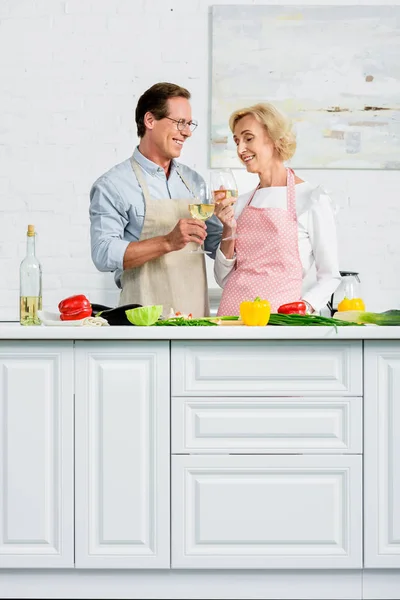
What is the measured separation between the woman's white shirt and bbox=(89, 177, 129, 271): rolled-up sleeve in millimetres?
393

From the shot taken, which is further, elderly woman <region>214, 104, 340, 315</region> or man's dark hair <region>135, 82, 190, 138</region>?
man's dark hair <region>135, 82, 190, 138</region>

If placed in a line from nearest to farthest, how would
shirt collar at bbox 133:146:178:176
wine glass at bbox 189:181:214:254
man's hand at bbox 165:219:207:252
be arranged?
wine glass at bbox 189:181:214:254
man's hand at bbox 165:219:207:252
shirt collar at bbox 133:146:178:176

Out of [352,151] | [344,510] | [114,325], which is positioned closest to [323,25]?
[352,151]

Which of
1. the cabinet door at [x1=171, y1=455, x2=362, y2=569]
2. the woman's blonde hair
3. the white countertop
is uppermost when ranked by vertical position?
the woman's blonde hair

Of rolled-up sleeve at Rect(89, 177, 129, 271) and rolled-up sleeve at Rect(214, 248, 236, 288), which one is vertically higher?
rolled-up sleeve at Rect(89, 177, 129, 271)

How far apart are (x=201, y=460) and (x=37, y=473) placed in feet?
1.58

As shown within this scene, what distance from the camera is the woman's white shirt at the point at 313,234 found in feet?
10.3

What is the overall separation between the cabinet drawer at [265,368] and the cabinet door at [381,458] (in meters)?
0.05

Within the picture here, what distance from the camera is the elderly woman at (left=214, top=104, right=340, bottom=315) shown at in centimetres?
320

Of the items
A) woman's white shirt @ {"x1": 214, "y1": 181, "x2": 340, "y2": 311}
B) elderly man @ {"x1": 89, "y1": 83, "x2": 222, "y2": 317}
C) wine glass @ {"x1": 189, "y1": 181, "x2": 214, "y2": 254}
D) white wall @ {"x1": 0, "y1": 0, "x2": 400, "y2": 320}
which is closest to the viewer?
wine glass @ {"x1": 189, "y1": 181, "x2": 214, "y2": 254}

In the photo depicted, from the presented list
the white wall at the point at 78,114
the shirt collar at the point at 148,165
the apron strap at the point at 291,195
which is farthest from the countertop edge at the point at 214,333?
the white wall at the point at 78,114

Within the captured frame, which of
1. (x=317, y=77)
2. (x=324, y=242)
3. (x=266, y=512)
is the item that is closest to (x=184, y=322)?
(x=266, y=512)

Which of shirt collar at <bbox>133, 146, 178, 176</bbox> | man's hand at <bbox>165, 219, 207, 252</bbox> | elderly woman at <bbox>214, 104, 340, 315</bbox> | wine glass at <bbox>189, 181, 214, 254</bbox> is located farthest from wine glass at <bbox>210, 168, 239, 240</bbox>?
shirt collar at <bbox>133, 146, 178, 176</bbox>

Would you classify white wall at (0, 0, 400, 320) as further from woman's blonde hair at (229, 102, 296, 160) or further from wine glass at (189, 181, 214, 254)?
wine glass at (189, 181, 214, 254)
